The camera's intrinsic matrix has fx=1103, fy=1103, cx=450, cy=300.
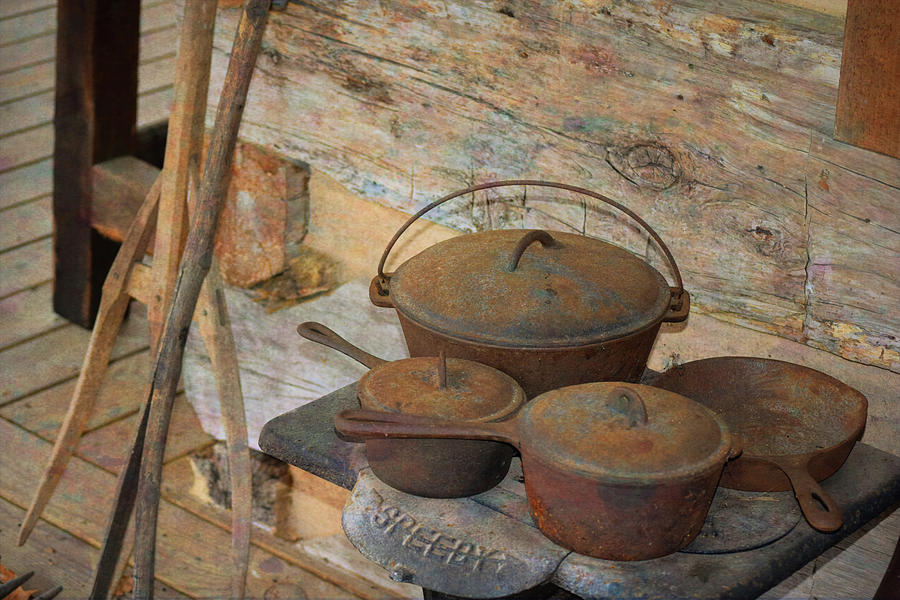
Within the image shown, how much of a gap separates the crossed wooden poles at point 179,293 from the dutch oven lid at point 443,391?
0.82m

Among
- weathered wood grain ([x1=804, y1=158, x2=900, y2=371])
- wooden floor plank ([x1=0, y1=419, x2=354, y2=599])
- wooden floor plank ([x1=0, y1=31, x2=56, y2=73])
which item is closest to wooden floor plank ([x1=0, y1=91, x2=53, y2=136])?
wooden floor plank ([x1=0, y1=31, x2=56, y2=73])

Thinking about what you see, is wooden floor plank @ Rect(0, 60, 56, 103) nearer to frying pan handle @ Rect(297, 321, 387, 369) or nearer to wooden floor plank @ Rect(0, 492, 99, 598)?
wooden floor plank @ Rect(0, 492, 99, 598)

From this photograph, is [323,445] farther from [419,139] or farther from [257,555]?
[257,555]

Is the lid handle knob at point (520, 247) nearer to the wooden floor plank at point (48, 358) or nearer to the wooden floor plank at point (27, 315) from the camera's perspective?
the wooden floor plank at point (48, 358)

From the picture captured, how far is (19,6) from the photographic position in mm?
4875

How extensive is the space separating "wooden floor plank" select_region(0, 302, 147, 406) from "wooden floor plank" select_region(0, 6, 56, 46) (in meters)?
1.69

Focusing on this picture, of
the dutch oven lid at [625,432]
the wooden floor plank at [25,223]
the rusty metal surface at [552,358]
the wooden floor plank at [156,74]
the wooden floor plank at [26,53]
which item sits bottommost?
the wooden floor plank at [25,223]

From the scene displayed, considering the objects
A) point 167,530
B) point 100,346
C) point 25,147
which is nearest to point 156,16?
point 25,147

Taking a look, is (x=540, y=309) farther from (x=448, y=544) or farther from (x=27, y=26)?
(x=27, y=26)

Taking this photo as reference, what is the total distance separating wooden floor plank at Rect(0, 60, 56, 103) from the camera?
443 centimetres

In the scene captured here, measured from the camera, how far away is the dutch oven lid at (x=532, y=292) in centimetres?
172

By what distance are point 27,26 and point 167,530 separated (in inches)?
109

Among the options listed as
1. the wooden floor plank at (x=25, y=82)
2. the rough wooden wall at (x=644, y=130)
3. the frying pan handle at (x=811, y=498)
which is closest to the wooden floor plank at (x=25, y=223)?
the wooden floor plank at (x=25, y=82)

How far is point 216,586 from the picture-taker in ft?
9.09
